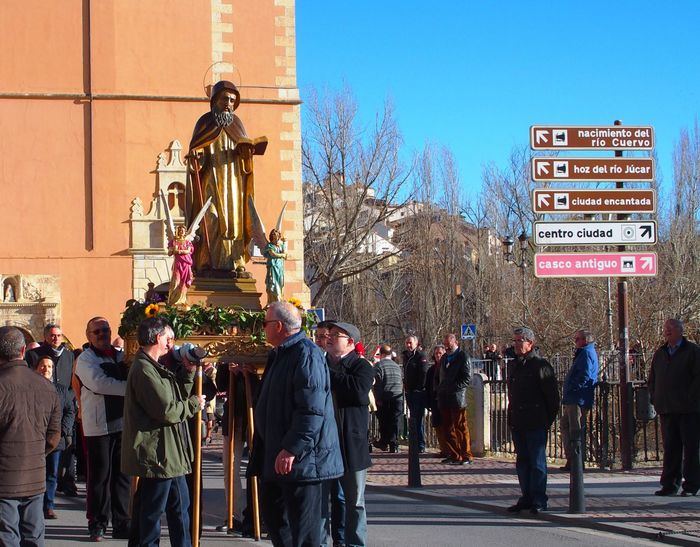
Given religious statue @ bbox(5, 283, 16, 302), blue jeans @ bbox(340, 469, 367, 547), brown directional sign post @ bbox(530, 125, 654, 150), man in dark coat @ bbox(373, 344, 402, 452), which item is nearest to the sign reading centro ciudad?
brown directional sign post @ bbox(530, 125, 654, 150)

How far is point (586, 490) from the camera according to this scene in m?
13.2

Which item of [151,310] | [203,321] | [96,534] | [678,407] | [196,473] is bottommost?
[96,534]

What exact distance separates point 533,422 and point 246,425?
2989mm

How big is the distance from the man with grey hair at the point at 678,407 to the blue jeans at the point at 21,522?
7493 millimetres

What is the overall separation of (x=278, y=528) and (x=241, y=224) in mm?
5889

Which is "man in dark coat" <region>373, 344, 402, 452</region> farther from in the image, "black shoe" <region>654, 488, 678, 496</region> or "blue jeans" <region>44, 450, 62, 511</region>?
"blue jeans" <region>44, 450, 62, 511</region>

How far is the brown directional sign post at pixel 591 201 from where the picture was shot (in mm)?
15273

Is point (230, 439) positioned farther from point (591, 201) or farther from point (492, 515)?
point (591, 201)

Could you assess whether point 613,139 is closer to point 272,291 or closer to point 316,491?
point 272,291

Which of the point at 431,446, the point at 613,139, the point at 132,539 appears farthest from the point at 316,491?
the point at 431,446

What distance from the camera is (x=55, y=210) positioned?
92.3 ft

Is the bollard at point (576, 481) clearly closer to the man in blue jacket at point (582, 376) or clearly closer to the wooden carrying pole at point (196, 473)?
the man in blue jacket at point (582, 376)

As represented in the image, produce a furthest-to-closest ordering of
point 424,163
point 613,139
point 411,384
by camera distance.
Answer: point 424,163
point 411,384
point 613,139

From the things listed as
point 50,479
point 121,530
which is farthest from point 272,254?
point 121,530
